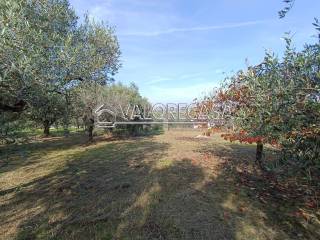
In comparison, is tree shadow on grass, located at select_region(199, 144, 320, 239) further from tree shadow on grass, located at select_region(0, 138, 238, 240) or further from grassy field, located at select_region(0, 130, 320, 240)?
tree shadow on grass, located at select_region(0, 138, 238, 240)

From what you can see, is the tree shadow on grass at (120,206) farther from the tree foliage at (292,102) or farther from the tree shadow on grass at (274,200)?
the tree foliage at (292,102)

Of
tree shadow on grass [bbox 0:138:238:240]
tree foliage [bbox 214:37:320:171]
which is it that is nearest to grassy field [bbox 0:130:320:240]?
tree shadow on grass [bbox 0:138:238:240]

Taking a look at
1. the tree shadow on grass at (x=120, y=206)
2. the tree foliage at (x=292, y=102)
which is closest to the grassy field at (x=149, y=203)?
the tree shadow on grass at (x=120, y=206)

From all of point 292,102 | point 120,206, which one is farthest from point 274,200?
point 292,102

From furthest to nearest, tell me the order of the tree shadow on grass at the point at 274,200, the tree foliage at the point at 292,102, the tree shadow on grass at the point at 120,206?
the tree shadow on grass at the point at 274,200 < the tree shadow on grass at the point at 120,206 < the tree foliage at the point at 292,102

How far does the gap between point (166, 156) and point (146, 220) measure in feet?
30.6

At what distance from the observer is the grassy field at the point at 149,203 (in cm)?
775

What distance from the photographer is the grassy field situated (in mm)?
7746

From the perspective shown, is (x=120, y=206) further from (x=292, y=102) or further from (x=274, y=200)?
(x=292, y=102)

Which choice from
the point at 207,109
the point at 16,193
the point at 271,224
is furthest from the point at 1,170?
the point at 271,224

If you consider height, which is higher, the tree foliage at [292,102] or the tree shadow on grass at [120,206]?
the tree foliage at [292,102]

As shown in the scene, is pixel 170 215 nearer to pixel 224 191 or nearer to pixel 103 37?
pixel 224 191

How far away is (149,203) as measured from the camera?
31.4 ft

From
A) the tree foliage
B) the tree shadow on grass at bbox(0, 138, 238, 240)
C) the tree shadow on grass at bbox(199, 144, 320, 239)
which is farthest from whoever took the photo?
the tree shadow on grass at bbox(199, 144, 320, 239)
